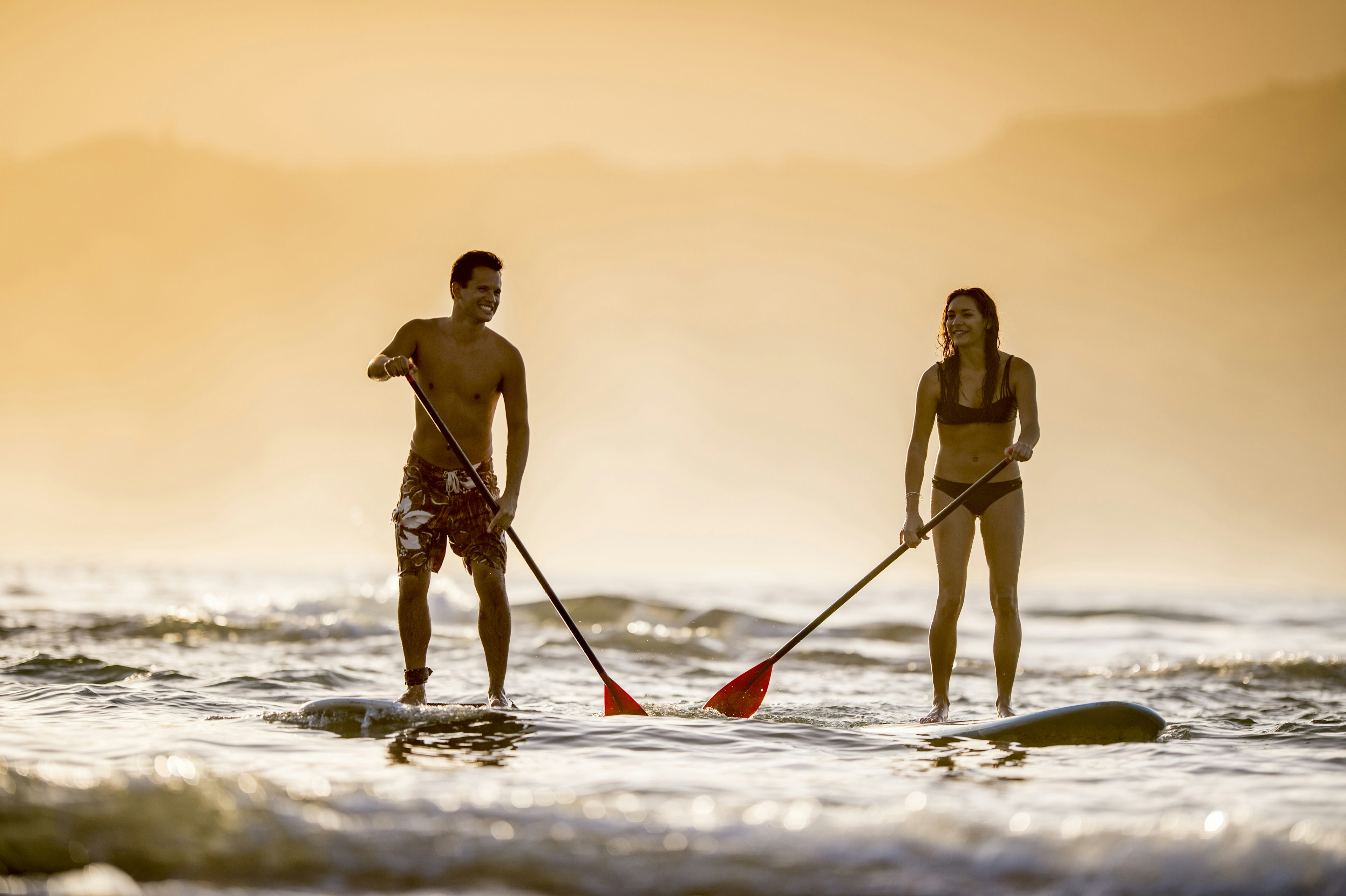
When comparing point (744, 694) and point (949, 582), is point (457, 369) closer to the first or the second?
point (744, 694)

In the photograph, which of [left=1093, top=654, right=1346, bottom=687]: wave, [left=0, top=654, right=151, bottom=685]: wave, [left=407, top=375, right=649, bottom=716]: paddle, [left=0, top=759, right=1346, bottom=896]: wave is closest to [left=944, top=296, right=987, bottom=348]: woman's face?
[left=407, top=375, right=649, bottom=716]: paddle

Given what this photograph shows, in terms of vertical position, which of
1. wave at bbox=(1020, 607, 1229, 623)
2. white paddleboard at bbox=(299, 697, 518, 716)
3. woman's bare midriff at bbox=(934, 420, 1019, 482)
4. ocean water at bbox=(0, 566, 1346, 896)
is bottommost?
wave at bbox=(1020, 607, 1229, 623)

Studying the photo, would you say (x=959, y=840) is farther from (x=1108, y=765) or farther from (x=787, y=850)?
(x=1108, y=765)

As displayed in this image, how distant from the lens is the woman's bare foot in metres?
5.86

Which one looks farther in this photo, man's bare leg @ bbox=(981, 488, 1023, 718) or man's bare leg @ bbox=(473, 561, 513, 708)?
man's bare leg @ bbox=(981, 488, 1023, 718)

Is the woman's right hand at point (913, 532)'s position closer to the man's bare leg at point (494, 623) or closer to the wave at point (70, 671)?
the man's bare leg at point (494, 623)

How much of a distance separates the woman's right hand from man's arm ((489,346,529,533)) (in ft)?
6.78

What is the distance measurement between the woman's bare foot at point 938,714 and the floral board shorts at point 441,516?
7.80 feet

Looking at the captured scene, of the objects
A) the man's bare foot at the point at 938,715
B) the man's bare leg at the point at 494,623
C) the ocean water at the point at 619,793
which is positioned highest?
the man's bare leg at the point at 494,623

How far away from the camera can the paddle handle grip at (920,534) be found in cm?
579

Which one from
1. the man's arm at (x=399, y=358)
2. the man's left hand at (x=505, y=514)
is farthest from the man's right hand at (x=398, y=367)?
the man's left hand at (x=505, y=514)

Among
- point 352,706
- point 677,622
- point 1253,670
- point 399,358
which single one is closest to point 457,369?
point 399,358

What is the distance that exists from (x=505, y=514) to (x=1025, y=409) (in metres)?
2.74

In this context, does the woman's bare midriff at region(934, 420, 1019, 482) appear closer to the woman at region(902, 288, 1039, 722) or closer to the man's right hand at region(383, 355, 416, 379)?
the woman at region(902, 288, 1039, 722)
